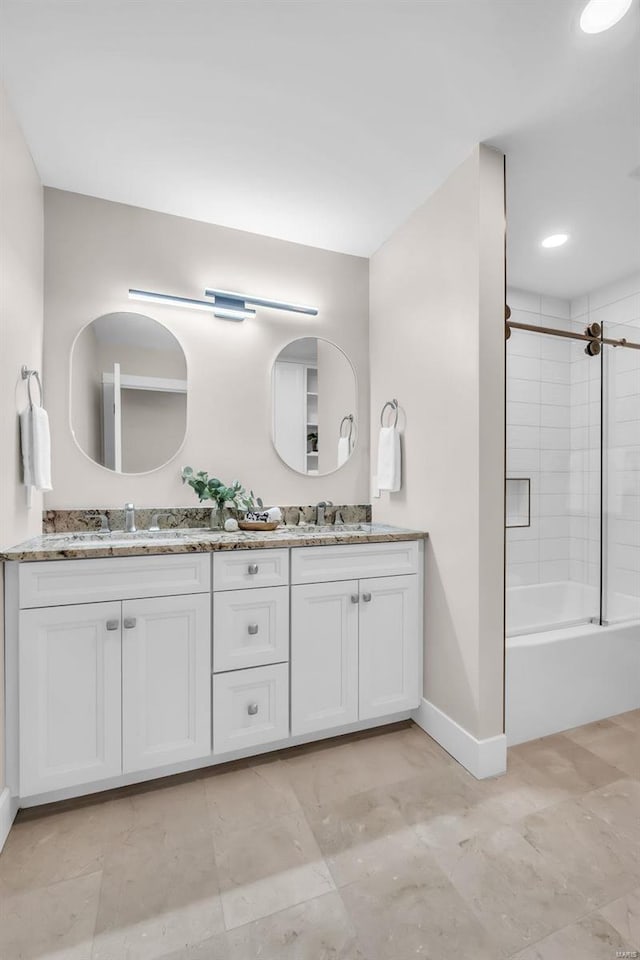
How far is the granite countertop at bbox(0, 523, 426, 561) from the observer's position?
1.56 m

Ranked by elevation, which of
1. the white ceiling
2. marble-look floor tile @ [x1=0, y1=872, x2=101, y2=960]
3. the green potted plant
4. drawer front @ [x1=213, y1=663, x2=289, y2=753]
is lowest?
marble-look floor tile @ [x1=0, y1=872, x2=101, y2=960]

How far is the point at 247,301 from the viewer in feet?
7.90

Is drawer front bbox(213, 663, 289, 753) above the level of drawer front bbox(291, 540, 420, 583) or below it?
below

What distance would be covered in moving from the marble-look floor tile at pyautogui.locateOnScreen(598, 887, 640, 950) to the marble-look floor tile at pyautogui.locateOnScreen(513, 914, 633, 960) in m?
0.02

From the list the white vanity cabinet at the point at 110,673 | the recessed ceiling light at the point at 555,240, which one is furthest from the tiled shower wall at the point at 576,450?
the white vanity cabinet at the point at 110,673

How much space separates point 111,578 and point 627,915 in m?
1.81

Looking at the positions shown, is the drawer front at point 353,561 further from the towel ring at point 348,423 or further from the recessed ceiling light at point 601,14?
the recessed ceiling light at point 601,14

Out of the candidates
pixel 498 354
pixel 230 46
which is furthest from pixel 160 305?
pixel 498 354

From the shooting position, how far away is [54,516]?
2072 millimetres

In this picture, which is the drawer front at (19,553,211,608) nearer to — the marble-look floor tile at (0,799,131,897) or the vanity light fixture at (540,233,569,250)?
the marble-look floor tile at (0,799,131,897)

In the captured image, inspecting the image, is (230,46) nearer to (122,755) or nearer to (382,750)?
(122,755)

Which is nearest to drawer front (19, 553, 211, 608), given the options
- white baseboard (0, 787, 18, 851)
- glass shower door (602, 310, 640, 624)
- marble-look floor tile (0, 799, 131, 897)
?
white baseboard (0, 787, 18, 851)

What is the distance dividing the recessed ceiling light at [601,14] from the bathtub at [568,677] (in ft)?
7.14

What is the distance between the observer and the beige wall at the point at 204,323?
211 cm
